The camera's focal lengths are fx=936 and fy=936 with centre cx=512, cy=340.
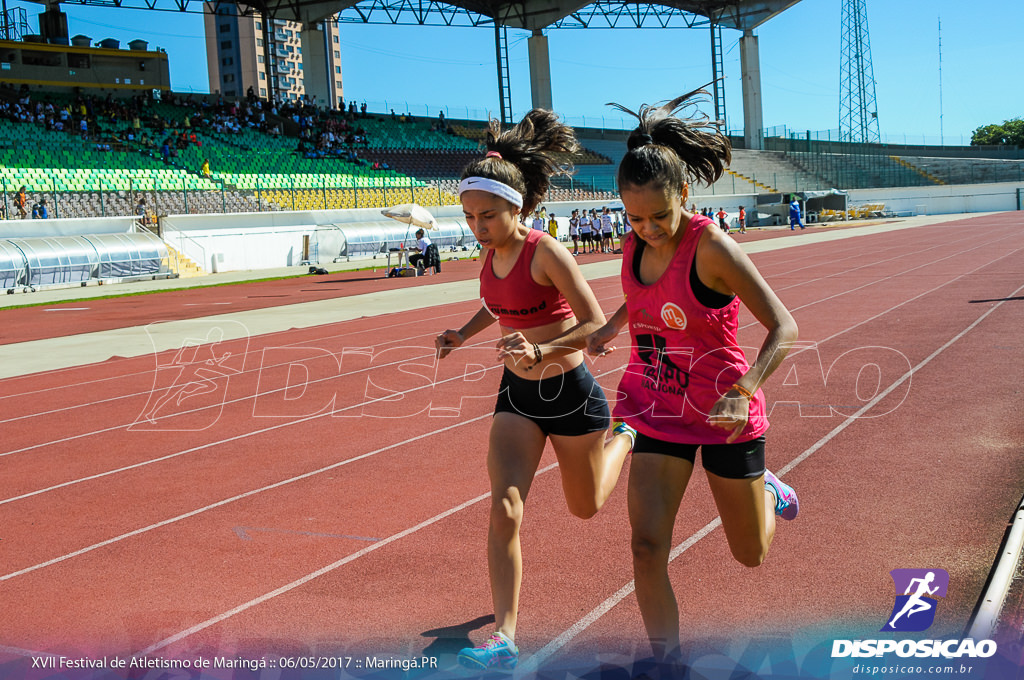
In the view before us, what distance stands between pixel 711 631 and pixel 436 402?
222 inches

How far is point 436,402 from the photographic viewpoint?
30.0 ft

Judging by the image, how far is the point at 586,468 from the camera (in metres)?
4.02

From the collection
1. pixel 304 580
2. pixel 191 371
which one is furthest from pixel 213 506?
pixel 191 371

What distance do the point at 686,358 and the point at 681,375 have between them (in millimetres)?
72

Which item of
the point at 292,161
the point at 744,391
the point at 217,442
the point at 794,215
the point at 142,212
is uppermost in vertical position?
the point at 292,161

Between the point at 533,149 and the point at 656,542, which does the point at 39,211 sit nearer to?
the point at 533,149

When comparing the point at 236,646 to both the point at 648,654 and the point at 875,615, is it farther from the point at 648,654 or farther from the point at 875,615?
the point at 875,615

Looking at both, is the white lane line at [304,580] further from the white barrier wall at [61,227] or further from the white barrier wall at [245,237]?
the white barrier wall at [245,237]

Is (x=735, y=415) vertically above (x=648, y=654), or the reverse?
(x=735, y=415)

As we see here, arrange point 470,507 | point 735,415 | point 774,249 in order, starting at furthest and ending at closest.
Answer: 1. point 774,249
2. point 470,507
3. point 735,415

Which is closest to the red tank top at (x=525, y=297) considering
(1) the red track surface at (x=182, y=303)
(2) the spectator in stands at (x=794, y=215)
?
(1) the red track surface at (x=182, y=303)

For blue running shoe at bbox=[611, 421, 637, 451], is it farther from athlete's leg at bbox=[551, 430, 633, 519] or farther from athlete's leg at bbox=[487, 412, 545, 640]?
athlete's leg at bbox=[487, 412, 545, 640]

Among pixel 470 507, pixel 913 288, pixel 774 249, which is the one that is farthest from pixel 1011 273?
pixel 470 507

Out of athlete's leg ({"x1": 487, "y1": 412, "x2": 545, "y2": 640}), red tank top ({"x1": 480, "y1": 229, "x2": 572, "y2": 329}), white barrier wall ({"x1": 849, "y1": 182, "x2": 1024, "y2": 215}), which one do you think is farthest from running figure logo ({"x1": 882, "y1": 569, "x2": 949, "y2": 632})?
white barrier wall ({"x1": 849, "y1": 182, "x2": 1024, "y2": 215})
